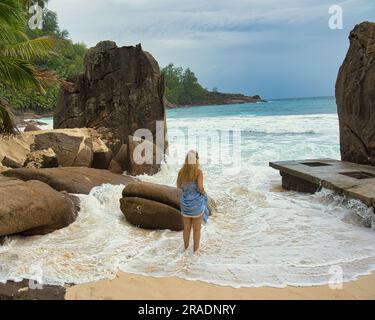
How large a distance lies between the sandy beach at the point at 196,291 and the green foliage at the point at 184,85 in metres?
89.1

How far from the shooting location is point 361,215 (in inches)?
270

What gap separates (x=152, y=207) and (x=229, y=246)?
1509 millimetres

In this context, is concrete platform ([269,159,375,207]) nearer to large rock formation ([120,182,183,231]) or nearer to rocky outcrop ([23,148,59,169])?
large rock formation ([120,182,183,231])

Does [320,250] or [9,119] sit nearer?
[320,250]

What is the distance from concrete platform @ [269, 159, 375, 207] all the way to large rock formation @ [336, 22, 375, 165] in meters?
0.42

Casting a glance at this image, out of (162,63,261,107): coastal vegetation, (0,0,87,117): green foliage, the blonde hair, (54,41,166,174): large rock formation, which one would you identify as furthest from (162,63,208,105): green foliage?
the blonde hair

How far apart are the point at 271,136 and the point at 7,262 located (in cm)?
1855

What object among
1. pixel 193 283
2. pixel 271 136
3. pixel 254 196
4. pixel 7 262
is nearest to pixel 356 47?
pixel 254 196

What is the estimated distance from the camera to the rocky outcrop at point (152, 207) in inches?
265

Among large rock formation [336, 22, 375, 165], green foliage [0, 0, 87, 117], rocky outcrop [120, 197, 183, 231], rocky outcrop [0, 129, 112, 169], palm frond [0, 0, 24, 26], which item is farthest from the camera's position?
green foliage [0, 0, 87, 117]

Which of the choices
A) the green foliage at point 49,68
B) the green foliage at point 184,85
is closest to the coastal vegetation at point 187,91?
the green foliage at point 184,85

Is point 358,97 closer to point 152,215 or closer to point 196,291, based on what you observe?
point 152,215

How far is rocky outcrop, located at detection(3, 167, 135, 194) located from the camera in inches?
313
